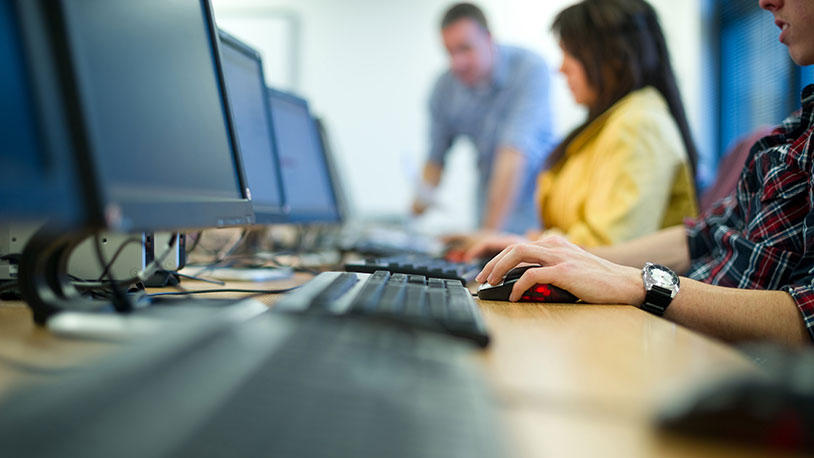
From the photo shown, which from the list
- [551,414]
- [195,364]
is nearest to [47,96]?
[195,364]

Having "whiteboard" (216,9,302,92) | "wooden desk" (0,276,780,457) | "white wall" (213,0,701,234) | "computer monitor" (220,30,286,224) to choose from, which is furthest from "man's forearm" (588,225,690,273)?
"whiteboard" (216,9,302,92)

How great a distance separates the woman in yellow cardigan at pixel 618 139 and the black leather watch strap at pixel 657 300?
546 mm

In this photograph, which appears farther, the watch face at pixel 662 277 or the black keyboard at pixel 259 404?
the watch face at pixel 662 277

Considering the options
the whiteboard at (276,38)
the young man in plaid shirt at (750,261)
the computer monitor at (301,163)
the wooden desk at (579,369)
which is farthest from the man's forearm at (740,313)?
the whiteboard at (276,38)

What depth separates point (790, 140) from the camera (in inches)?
41.9

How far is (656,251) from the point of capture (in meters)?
1.29

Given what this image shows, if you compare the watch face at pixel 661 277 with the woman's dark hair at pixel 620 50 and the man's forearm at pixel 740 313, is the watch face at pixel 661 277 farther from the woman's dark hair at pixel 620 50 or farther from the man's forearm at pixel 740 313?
the woman's dark hair at pixel 620 50

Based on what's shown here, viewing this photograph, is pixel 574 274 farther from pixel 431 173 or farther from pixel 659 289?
pixel 431 173

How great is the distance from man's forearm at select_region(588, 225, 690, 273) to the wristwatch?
1.35ft

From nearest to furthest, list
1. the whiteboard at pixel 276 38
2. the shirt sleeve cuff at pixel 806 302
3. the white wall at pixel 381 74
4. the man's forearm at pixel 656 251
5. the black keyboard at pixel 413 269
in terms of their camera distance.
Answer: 1. the shirt sleeve cuff at pixel 806 302
2. the black keyboard at pixel 413 269
3. the man's forearm at pixel 656 251
4. the white wall at pixel 381 74
5. the whiteboard at pixel 276 38

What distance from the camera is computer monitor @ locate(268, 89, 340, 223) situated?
151 centimetres

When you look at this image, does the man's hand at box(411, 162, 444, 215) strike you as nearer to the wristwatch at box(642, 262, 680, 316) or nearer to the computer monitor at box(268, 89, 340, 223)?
the computer monitor at box(268, 89, 340, 223)

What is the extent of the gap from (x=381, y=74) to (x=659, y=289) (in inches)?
140

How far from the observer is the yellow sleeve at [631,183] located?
4.55 ft
